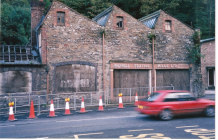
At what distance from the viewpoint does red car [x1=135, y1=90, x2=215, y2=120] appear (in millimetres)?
9820

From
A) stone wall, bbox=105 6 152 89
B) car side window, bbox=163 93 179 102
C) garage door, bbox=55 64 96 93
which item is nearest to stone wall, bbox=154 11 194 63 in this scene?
stone wall, bbox=105 6 152 89

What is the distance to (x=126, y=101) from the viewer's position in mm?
16938

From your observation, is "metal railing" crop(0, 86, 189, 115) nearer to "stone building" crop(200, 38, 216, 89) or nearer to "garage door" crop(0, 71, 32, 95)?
"garage door" crop(0, 71, 32, 95)

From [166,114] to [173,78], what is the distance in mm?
10114

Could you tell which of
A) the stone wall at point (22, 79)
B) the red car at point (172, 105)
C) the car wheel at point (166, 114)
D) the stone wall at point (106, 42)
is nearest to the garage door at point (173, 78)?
the stone wall at point (106, 42)

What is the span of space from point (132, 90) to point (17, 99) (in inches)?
340

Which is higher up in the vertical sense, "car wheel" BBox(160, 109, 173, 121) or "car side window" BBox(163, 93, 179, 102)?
"car side window" BBox(163, 93, 179, 102)

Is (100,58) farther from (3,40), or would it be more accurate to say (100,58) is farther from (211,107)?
(3,40)

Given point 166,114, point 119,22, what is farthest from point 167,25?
point 166,114

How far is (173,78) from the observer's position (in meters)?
19.5

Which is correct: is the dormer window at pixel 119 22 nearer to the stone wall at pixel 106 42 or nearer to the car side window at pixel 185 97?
the stone wall at pixel 106 42

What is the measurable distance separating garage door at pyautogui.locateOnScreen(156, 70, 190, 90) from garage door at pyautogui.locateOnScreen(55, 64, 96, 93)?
19.7ft

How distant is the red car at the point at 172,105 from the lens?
9820mm

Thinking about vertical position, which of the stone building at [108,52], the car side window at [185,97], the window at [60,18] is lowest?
the car side window at [185,97]
